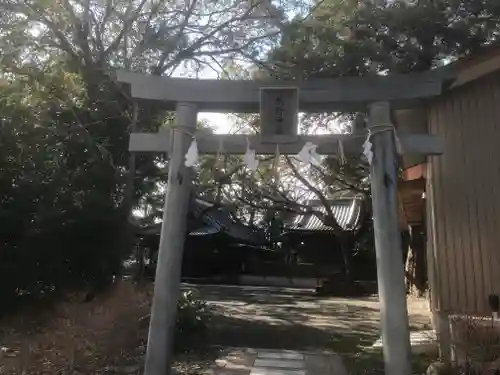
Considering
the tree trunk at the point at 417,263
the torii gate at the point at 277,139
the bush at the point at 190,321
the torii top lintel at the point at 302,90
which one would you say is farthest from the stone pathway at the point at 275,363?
the tree trunk at the point at 417,263

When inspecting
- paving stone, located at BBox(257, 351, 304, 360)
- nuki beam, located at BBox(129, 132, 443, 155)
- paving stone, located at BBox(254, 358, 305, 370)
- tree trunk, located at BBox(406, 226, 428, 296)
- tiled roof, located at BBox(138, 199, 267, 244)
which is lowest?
paving stone, located at BBox(254, 358, 305, 370)

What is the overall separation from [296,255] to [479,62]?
24341mm

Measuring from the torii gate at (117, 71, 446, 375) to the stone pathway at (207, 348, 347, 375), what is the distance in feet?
4.90

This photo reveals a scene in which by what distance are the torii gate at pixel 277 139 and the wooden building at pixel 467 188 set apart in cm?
96

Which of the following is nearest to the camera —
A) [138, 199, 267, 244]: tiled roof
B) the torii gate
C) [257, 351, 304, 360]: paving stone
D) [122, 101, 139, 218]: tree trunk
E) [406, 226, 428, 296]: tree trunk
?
the torii gate

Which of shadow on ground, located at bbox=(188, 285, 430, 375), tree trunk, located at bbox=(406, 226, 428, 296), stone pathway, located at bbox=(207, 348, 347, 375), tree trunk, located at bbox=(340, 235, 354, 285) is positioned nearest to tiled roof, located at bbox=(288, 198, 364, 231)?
tree trunk, located at bbox=(340, 235, 354, 285)

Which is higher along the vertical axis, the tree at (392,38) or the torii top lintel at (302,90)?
the tree at (392,38)

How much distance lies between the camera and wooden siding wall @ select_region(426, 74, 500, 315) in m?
6.30

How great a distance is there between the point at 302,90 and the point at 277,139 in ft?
2.27

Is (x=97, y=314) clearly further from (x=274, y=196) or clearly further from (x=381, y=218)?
(x=274, y=196)

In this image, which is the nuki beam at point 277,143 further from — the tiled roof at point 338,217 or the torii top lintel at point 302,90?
the tiled roof at point 338,217

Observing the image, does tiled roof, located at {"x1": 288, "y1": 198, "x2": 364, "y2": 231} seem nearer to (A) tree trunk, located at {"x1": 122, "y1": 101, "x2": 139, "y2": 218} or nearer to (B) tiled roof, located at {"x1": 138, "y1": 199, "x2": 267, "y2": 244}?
(B) tiled roof, located at {"x1": 138, "y1": 199, "x2": 267, "y2": 244}

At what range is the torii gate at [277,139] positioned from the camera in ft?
17.9

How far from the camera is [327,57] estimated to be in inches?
327
